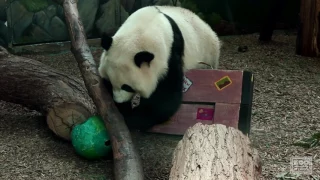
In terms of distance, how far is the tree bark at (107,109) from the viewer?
329 cm

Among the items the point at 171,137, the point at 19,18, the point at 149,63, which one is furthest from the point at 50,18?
the point at 149,63

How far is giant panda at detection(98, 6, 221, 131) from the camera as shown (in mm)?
3654

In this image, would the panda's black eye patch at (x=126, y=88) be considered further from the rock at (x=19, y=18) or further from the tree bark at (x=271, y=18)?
the tree bark at (x=271, y=18)

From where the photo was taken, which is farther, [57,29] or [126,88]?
[57,29]

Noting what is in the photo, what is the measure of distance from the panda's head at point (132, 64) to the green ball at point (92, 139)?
264 millimetres

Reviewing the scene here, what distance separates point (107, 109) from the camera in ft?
12.2

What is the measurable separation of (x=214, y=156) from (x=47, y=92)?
190cm

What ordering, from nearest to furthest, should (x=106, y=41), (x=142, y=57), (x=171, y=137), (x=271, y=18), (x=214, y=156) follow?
(x=214, y=156), (x=142, y=57), (x=106, y=41), (x=171, y=137), (x=271, y=18)

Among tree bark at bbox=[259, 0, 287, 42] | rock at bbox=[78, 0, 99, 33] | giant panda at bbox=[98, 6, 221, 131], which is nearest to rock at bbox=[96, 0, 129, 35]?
rock at bbox=[78, 0, 99, 33]

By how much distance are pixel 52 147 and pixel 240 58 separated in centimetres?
359

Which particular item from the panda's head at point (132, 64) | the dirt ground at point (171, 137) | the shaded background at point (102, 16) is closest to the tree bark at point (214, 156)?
the dirt ground at point (171, 137)

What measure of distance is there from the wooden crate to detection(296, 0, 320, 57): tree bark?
3.10m

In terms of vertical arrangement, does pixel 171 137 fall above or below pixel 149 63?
below

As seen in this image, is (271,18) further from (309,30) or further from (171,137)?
(171,137)
